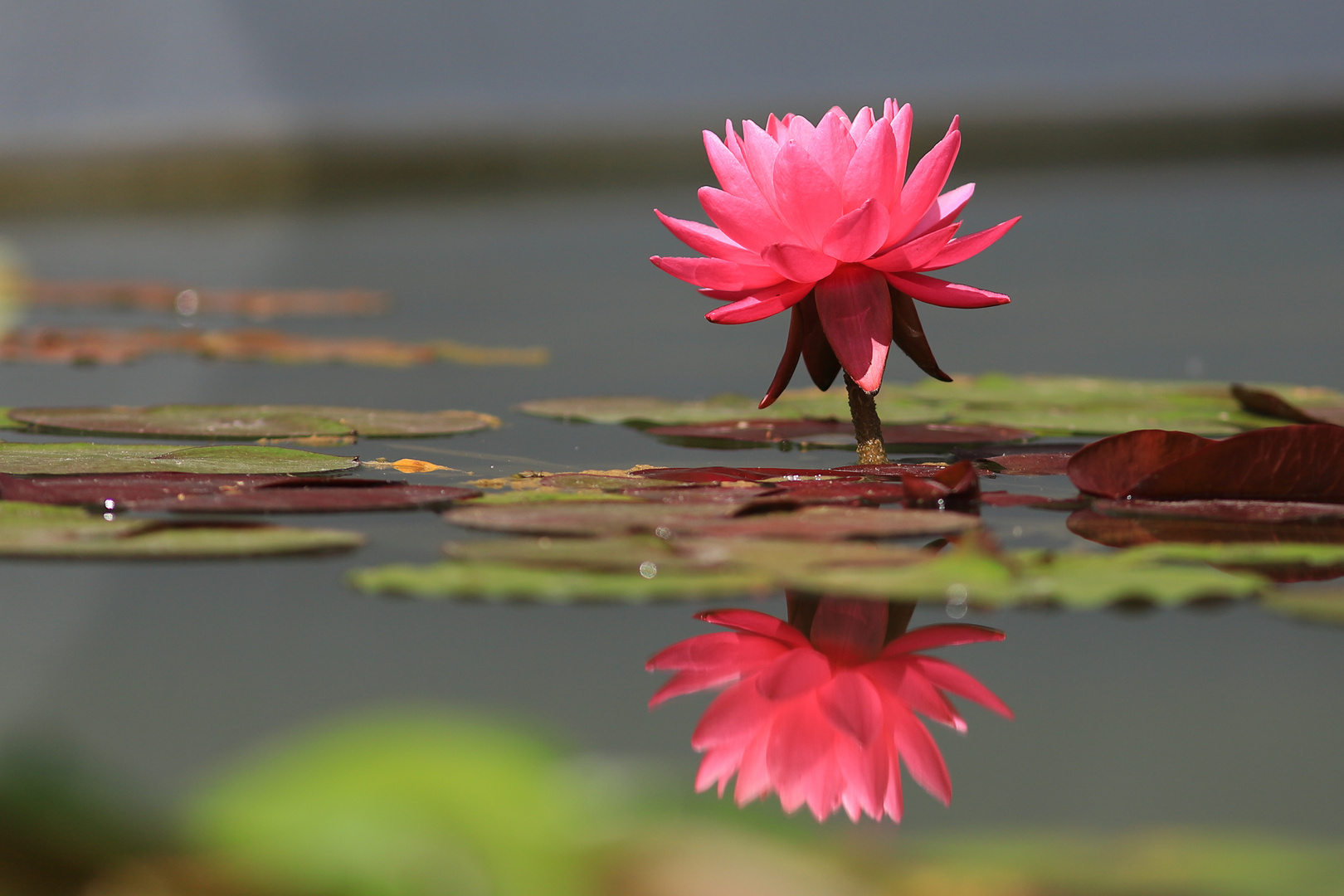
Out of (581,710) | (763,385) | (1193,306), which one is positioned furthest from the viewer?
(1193,306)

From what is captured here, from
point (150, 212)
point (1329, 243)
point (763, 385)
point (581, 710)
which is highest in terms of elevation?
point (150, 212)

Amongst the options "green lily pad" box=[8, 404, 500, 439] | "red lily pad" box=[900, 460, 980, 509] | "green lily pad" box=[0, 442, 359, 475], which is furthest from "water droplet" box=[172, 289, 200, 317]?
"red lily pad" box=[900, 460, 980, 509]

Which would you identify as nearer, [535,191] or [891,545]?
[891,545]

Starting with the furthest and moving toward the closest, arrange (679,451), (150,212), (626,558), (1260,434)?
(150,212) < (679,451) < (1260,434) < (626,558)

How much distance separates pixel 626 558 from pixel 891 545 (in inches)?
5.7

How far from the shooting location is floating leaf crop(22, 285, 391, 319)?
2730 mm

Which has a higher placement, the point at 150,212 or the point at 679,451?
the point at 150,212

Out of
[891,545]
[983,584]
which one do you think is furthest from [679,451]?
[983,584]

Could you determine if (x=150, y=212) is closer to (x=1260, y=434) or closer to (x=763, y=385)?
(x=763, y=385)

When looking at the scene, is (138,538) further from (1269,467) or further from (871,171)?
(1269,467)

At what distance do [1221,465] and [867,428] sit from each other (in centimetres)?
24

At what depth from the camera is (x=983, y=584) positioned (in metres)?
0.52

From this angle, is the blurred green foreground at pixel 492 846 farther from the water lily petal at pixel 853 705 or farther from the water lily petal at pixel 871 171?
the water lily petal at pixel 871 171

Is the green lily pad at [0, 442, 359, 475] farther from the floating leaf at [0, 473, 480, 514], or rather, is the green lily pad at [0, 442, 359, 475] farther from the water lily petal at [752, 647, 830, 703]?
the water lily petal at [752, 647, 830, 703]
